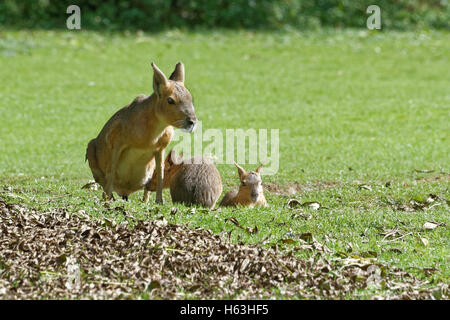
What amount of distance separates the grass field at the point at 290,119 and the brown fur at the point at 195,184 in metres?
0.25

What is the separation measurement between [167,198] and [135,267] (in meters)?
3.54

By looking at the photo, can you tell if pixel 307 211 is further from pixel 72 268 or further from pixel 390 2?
pixel 390 2

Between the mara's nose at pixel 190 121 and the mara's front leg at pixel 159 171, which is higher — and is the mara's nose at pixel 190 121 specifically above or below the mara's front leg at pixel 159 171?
above

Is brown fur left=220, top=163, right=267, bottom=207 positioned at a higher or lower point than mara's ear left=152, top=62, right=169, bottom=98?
lower

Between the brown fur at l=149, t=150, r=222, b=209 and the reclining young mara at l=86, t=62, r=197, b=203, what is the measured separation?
0.23 m

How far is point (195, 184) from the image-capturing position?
8.31m

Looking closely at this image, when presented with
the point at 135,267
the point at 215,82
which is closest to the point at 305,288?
the point at 135,267

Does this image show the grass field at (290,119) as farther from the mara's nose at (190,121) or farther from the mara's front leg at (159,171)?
the mara's nose at (190,121)

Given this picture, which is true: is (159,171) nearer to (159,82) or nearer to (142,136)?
(142,136)

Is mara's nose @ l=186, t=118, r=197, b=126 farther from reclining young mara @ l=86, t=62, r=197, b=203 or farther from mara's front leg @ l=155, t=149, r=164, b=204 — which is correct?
mara's front leg @ l=155, t=149, r=164, b=204

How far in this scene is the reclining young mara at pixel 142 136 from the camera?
7.66m

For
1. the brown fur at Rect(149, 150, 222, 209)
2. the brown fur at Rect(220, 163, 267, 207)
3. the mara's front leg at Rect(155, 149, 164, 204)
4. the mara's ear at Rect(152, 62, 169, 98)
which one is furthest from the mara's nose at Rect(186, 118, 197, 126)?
the brown fur at Rect(220, 163, 267, 207)

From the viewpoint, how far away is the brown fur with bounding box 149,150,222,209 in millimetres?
8312

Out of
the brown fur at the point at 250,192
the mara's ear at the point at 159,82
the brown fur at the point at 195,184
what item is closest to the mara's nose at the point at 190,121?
the mara's ear at the point at 159,82
